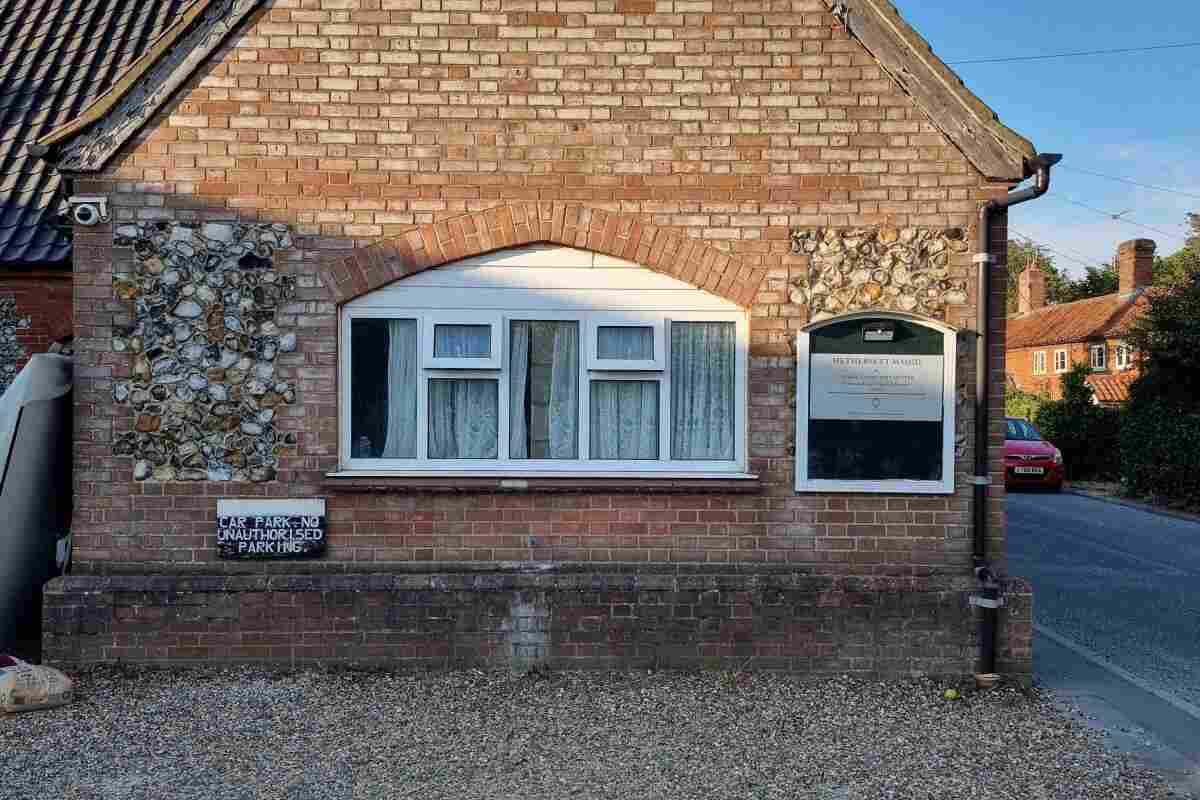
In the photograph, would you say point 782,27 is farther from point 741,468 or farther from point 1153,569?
point 1153,569

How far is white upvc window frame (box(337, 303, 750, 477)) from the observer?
6898mm

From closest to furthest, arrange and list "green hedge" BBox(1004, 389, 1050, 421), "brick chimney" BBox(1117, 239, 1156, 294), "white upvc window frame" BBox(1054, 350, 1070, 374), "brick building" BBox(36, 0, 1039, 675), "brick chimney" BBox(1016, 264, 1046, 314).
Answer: "brick building" BBox(36, 0, 1039, 675) → "green hedge" BBox(1004, 389, 1050, 421) → "brick chimney" BBox(1117, 239, 1156, 294) → "white upvc window frame" BBox(1054, 350, 1070, 374) → "brick chimney" BBox(1016, 264, 1046, 314)

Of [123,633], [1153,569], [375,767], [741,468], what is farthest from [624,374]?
[1153,569]

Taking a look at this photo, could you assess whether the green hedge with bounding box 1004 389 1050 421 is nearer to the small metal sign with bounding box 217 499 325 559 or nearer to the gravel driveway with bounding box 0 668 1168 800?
the gravel driveway with bounding box 0 668 1168 800

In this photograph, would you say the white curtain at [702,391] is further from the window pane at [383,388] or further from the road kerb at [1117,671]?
→ the road kerb at [1117,671]

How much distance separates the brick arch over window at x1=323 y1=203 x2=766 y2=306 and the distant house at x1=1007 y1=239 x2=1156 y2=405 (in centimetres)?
2444

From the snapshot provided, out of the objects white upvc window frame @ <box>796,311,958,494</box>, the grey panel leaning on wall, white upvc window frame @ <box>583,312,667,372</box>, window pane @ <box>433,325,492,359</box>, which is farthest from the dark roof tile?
white upvc window frame @ <box>796,311,958,494</box>

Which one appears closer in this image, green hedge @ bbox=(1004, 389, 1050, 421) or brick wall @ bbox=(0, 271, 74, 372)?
brick wall @ bbox=(0, 271, 74, 372)

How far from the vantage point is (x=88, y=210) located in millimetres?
6711

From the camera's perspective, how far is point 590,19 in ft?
22.6

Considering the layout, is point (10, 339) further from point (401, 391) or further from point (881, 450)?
point (881, 450)

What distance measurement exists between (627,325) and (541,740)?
2.88 meters

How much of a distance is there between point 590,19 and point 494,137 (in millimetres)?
1082

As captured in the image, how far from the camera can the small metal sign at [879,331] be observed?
6.95 meters
